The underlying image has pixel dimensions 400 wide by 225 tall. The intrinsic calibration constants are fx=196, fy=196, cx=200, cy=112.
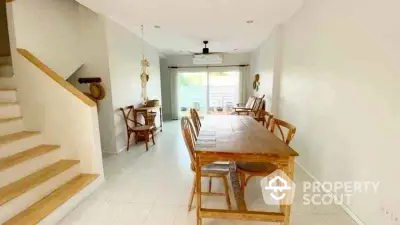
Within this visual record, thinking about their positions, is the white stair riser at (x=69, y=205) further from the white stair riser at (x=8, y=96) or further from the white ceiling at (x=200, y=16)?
the white ceiling at (x=200, y=16)

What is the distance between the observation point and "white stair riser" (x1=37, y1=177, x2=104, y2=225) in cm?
174

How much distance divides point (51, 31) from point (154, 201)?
9.44ft

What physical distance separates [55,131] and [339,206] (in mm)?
3334

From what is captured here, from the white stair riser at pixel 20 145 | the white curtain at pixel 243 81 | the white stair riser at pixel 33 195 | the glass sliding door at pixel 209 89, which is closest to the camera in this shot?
the white stair riser at pixel 33 195

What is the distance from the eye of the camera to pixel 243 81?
7066 mm

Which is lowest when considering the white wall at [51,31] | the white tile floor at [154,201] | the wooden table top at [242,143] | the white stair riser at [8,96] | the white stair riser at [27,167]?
the white tile floor at [154,201]

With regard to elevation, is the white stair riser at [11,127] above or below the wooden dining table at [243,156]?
above

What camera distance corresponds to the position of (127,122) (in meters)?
3.94

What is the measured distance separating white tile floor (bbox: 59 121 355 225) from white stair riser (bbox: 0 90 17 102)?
148 centimetres

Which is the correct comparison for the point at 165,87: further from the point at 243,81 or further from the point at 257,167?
the point at 257,167

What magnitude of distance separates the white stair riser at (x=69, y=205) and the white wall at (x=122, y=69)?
1.39 meters

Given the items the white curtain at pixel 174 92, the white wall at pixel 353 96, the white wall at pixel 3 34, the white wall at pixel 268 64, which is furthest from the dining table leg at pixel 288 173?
the white curtain at pixel 174 92

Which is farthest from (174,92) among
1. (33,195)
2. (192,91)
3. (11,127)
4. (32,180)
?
(33,195)

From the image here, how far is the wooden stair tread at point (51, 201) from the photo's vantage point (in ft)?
5.41
